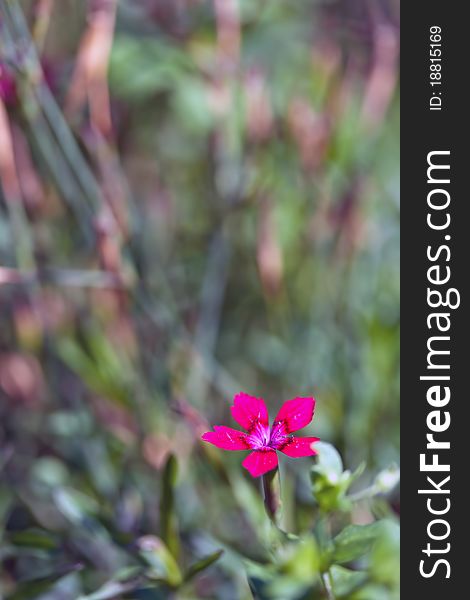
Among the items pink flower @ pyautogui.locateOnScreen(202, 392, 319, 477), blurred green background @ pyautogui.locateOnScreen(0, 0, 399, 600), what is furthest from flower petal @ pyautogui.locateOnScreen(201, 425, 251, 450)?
blurred green background @ pyautogui.locateOnScreen(0, 0, 399, 600)

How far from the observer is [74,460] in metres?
0.86

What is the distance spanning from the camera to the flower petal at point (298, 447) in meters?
0.51

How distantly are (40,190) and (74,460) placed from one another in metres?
0.28

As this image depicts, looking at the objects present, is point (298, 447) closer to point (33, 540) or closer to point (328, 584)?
point (328, 584)

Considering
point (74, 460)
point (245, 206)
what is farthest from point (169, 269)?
point (74, 460)

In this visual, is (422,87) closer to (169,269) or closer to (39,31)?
(39,31)

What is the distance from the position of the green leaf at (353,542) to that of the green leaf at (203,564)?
0.08 meters

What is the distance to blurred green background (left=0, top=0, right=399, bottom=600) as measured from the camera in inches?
30.4

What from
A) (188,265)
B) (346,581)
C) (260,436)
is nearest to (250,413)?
(260,436)

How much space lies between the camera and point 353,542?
0.52 metres

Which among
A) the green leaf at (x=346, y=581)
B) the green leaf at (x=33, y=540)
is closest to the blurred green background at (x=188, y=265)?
the green leaf at (x=33, y=540)

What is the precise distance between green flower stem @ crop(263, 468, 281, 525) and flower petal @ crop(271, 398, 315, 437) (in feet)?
0.12

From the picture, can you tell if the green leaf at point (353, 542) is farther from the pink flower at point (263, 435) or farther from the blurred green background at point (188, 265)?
the blurred green background at point (188, 265)

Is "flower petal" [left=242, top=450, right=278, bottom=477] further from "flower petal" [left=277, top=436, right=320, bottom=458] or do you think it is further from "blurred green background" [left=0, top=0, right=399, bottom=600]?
"blurred green background" [left=0, top=0, right=399, bottom=600]
